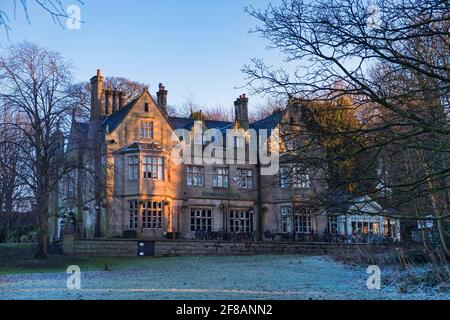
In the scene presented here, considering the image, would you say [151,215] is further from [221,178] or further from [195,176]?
[221,178]

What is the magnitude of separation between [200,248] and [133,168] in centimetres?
641

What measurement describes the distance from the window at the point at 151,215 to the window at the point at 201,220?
9.02 ft

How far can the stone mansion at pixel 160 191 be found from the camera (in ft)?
117

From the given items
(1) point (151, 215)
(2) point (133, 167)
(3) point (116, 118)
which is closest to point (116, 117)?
(3) point (116, 118)

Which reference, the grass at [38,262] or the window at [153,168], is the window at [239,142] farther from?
the grass at [38,262]

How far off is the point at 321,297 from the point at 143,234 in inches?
966

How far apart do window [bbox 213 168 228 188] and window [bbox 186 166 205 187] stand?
83cm

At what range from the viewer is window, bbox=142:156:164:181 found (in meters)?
36.1

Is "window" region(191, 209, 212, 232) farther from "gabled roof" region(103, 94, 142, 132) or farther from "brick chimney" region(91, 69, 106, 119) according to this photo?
"brick chimney" region(91, 69, 106, 119)

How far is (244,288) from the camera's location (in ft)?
46.1

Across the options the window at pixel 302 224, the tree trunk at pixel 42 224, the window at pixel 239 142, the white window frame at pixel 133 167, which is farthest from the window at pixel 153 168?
the tree trunk at pixel 42 224
